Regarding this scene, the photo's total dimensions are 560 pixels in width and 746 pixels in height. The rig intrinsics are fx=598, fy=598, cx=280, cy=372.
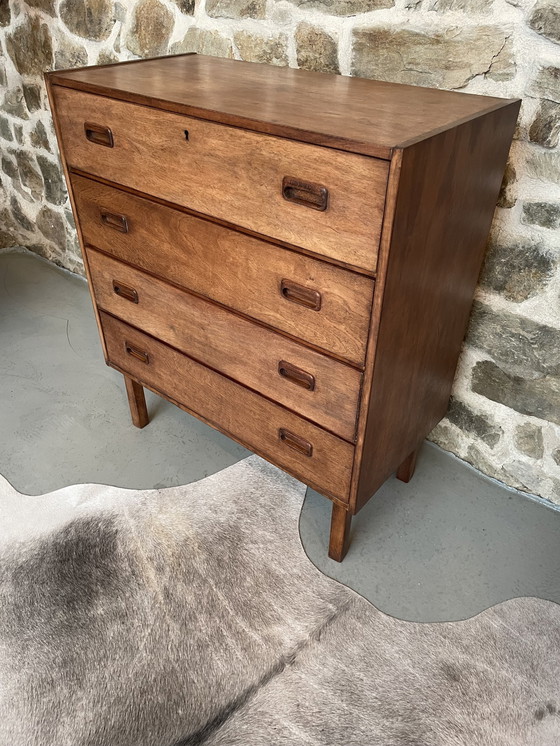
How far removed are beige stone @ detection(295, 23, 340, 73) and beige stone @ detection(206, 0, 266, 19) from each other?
148 millimetres

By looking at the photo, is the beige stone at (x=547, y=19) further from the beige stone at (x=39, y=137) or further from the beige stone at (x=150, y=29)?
the beige stone at (x=39, y=137)

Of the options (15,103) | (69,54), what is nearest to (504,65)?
(69,54)

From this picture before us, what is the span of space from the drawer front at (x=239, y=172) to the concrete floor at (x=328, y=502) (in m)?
0.92

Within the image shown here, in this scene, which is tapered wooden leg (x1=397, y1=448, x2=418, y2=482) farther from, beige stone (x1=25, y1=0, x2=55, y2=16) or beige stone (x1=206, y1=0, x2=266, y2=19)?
beige stone (x1=25, y1=0, x2=55, y2=16)

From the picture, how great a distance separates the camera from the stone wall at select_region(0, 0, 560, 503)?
1.38 meters

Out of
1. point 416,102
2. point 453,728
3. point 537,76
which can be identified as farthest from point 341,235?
point 453,728

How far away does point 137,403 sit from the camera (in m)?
2.06

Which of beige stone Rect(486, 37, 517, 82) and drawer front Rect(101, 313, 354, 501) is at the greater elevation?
beige stone Rect(486, 37, 517, 82)

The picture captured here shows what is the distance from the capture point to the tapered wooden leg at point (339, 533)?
62.8 inches

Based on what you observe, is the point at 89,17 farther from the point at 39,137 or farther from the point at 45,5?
the point at 39,137

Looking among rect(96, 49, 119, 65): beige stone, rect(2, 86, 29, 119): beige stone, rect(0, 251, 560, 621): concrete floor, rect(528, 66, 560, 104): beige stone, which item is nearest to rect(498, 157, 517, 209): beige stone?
rect(528, 66, 560, 104): beige stone

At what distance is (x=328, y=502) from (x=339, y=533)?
221mm

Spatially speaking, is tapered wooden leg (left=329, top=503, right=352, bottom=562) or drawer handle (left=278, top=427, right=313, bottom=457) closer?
drawer handle (left=278, top=427, right=313, bottom=457)

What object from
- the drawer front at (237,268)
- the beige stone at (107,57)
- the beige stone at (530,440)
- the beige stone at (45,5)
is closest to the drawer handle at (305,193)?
the drawer front at (237,268)
